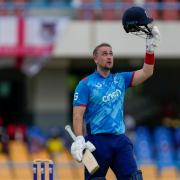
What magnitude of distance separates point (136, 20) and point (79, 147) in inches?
54.8

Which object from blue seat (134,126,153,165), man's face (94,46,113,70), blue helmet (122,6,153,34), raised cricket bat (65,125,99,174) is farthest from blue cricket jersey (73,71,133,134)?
blue seat (134,126,153,165)

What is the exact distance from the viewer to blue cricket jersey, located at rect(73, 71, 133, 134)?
333 inches

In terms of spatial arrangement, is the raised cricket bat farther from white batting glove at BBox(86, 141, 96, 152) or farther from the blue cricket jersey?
the blue cricket jersey

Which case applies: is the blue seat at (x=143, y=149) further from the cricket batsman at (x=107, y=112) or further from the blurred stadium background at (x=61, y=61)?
the cricket batsman at (x=107, y=112)

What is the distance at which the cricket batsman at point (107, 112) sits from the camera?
332 inches

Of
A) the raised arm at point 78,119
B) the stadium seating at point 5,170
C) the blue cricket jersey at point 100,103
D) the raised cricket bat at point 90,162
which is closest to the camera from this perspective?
the raised cricket bat at point 90,162

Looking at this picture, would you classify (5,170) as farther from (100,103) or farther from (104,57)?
(104,57)

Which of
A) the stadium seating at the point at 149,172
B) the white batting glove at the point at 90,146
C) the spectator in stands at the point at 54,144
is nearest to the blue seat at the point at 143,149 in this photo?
the stadium seating at the point at 149,172

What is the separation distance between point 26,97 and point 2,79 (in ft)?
9.32

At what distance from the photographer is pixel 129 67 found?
22.1 m

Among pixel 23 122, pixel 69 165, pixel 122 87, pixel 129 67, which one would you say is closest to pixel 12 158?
pixel 69 165

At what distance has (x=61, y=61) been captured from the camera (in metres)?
19.5

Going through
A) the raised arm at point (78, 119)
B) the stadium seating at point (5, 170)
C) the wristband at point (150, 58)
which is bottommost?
the stadium seating at point (5, 170)

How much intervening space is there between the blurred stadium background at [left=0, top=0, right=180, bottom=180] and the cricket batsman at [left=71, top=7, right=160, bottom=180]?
775 cm
